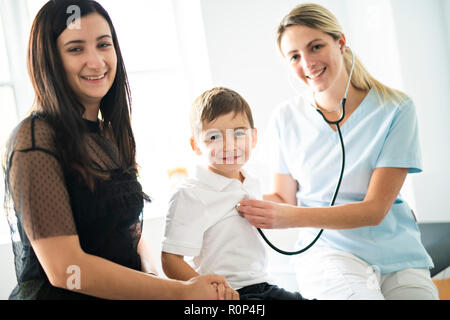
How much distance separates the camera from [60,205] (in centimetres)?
82

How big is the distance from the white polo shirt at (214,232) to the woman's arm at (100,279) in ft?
0.43

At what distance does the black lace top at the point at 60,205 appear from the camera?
802 millimetres

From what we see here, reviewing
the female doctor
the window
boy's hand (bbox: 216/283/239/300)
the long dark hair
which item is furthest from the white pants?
the window

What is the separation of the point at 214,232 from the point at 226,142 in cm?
24

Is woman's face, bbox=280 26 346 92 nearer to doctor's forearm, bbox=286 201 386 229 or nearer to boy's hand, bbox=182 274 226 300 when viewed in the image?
doctor's forearm, bbox=286 201 386 229

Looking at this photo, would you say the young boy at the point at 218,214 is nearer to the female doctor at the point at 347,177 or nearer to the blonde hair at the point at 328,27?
the female doctor at the point at 347,177

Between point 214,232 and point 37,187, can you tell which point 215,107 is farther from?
point 37,187

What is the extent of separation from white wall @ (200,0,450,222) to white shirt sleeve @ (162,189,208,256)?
0.80m

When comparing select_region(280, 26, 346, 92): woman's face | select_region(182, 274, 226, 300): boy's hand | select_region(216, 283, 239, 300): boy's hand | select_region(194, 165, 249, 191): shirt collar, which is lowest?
select_region(216, 283, 239, 300): boy's hand

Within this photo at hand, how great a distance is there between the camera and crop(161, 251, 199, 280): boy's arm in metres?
0.99

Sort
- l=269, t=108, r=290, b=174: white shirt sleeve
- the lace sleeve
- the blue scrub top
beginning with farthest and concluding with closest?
l=269, t=108, r=290, b=174: white shirt sleeve < the blue scrub top < the lace sleeve

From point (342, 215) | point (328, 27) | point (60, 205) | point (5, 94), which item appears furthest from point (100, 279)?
point (5, 94)
